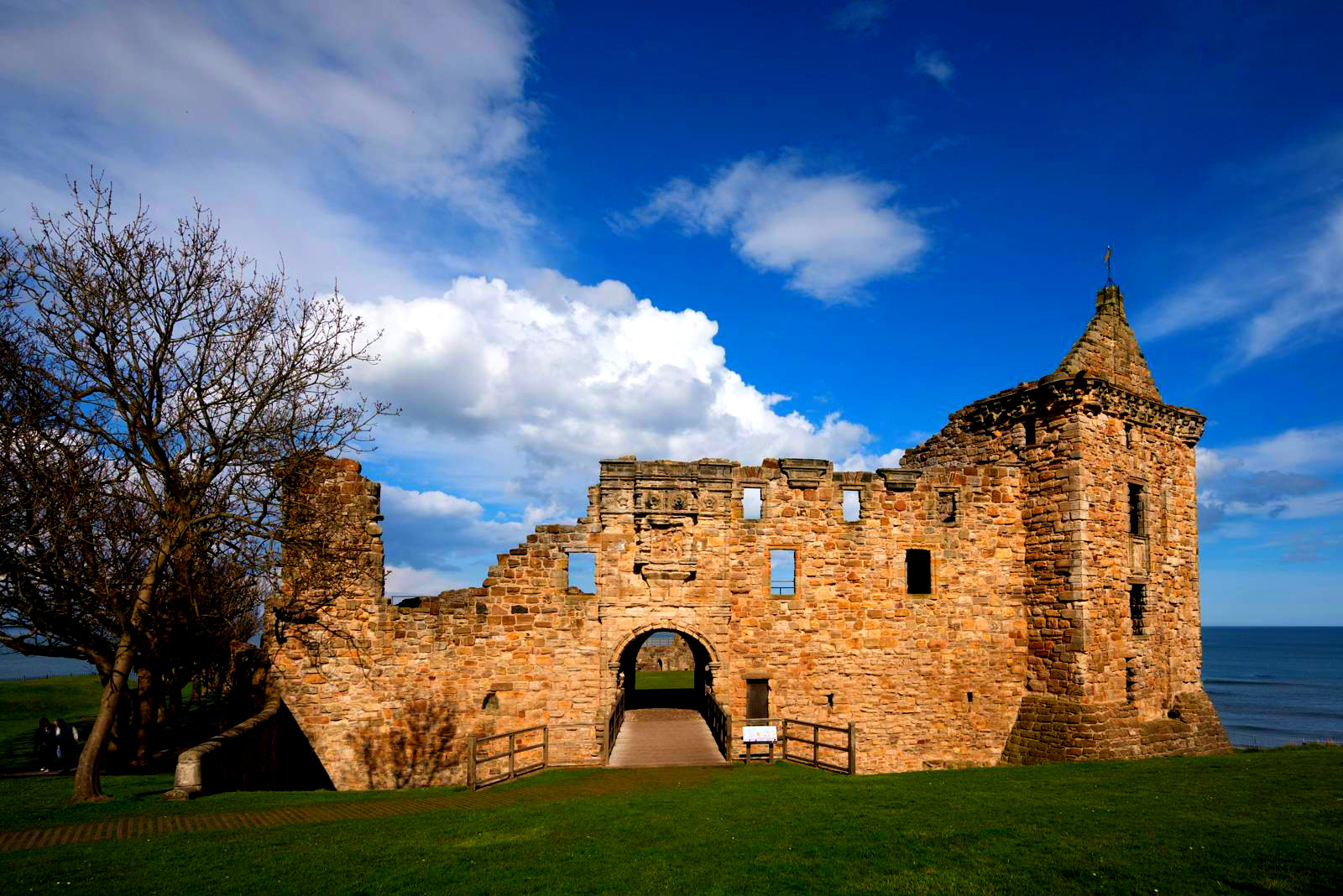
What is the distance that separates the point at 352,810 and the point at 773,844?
7.52m

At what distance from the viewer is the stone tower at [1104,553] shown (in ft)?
65.7

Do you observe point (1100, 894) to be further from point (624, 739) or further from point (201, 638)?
point (201, 638)

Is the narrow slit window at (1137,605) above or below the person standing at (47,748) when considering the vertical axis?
above

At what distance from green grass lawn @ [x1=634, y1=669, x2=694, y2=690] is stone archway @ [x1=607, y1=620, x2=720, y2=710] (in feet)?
3.29

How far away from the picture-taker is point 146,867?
927cm

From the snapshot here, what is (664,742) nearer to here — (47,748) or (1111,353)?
(47,748)

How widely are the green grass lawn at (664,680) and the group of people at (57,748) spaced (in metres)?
18.3

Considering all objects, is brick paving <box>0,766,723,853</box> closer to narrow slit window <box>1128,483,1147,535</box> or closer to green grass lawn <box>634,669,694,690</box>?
narrow slit window <box>1128,483,1147,535</box>

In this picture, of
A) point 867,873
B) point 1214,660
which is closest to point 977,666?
point 867,873

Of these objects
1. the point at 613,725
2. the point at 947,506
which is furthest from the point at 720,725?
the point at 947,506

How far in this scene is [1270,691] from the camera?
79.1m

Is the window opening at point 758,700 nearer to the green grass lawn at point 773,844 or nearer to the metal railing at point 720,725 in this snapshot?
the metal railing at point 720,725

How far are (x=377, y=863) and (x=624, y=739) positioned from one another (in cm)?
1103

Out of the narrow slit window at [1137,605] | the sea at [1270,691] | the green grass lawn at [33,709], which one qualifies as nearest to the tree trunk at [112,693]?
the sea at [1270,691]
